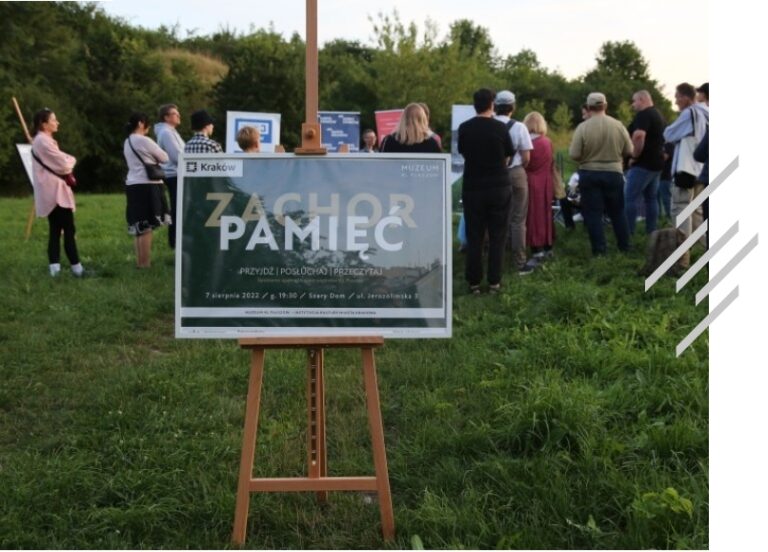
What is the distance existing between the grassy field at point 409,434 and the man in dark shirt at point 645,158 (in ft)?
10.1

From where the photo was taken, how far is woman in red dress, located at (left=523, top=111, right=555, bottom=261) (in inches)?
367

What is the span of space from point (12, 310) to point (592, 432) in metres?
5.96

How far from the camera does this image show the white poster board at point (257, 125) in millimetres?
12727

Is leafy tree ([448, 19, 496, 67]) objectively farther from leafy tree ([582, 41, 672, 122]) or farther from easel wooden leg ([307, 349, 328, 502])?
easel wooden leg ([307, 349, 328, 502])

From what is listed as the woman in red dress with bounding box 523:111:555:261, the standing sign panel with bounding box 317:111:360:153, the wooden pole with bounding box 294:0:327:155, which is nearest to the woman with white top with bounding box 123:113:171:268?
the woman in red dress with bounding box 523:111:555:261

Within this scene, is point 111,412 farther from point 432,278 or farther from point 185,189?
point 432,278

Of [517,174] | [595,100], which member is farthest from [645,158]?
[517,174]

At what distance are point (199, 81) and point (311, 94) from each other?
134ft

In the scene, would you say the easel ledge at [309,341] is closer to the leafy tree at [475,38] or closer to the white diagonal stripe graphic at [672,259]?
the white diagonal stripe graphic at [672,259]

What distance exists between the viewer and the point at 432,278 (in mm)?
3207

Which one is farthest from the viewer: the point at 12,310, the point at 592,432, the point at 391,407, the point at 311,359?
the point at 12,310

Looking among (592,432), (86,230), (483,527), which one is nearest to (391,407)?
(592,432)

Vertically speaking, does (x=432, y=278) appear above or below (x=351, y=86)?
below

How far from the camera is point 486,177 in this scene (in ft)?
24.9
